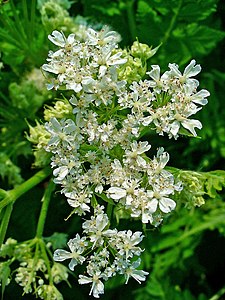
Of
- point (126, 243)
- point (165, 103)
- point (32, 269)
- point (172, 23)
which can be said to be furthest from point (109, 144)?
point (172, 23)

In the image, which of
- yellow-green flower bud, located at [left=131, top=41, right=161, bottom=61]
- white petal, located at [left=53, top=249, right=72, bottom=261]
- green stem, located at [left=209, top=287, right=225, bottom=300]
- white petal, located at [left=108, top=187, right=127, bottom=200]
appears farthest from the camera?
green stem, located at [left=209, top=287, right=225, bottom=300]

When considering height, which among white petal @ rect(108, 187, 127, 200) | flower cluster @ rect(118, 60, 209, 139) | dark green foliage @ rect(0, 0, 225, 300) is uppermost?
flower cluster @ rect(118, 60, 209, 139)

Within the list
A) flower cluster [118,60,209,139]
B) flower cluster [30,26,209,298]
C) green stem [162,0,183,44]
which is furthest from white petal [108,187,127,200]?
green stem [162,0,183,44]

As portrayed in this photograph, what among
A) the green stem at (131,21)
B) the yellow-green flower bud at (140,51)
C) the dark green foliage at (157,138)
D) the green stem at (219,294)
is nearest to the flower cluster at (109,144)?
the yellow-green flower bud at (140,51)

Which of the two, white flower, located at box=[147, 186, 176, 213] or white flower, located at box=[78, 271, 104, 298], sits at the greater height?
white flower, located at box=[147, 186, 176, 213]

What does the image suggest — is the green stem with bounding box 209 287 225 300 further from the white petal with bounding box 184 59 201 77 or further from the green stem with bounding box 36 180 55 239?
the white petal with bounding box 184 59 201 77

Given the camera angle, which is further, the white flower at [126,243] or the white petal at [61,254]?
the white petal at [61,254]

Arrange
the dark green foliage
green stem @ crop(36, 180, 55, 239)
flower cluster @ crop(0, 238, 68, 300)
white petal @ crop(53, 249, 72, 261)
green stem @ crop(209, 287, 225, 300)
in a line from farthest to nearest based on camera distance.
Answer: green stem @ crop(209, 287, 225, 300), the dark green foliage, green stem @ crop(36, 180, 55, 239), flower cluster @ crop(0, 238, 68, 300), white petal @ crop(53, 249, 72, 261)

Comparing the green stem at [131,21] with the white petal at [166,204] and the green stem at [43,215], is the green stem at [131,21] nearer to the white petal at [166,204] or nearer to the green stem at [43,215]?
the green stem at [43,215]

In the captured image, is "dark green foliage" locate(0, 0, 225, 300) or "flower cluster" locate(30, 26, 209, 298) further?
"dark green foliage" locate(0, 0, 225, 300)

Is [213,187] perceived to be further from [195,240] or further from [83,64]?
[195,240]

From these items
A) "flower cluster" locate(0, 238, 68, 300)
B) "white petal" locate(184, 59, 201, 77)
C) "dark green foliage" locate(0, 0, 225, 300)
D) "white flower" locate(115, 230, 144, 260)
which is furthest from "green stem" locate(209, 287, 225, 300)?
"white petal" locate(184, 59, 201, 77)
